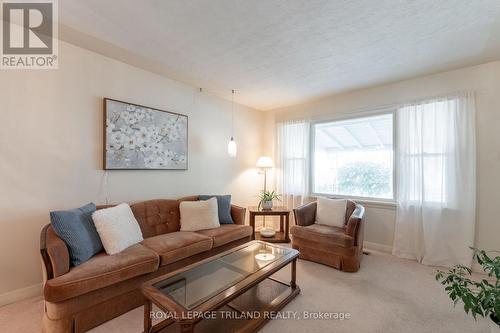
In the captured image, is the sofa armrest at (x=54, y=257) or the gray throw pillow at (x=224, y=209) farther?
the gray throw pillow at (x=224, y=209)

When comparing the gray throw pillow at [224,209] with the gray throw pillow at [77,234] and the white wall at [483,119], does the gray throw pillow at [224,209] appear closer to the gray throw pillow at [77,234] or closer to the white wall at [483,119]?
the gray throw pillow at [77,234]

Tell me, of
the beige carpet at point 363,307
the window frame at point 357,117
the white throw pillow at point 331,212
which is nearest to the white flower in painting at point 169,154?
the beige carpet at point 363,307

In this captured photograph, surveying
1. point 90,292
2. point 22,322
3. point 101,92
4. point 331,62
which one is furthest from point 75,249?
point 331,62

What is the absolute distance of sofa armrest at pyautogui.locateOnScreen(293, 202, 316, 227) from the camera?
3.23 m

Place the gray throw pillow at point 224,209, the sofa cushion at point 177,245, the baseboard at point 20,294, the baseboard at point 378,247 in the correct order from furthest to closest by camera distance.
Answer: the baseboard at point 378,247
the gray throw pillow at point 224,209
the sofa cushion at point 177,245
the baseboard at point 20,294

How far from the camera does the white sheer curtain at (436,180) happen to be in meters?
2.75

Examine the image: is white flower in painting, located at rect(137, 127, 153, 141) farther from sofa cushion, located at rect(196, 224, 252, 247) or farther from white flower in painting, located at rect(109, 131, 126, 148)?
sofa cushion, located at rect(196, 224, 252, 247)

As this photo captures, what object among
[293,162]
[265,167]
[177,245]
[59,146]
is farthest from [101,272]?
[293,162]

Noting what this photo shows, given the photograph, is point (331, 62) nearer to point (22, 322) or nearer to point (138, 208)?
point (138, 208)

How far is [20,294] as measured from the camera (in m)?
2.08

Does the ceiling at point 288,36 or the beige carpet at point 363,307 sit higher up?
the ceiling at point 288,36

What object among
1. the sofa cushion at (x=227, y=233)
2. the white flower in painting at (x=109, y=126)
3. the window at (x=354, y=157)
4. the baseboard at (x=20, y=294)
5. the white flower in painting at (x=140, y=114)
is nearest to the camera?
the baseboard at (x=20, y=294)

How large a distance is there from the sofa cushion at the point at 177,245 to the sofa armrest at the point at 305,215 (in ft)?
4.35

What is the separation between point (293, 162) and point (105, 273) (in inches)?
134
